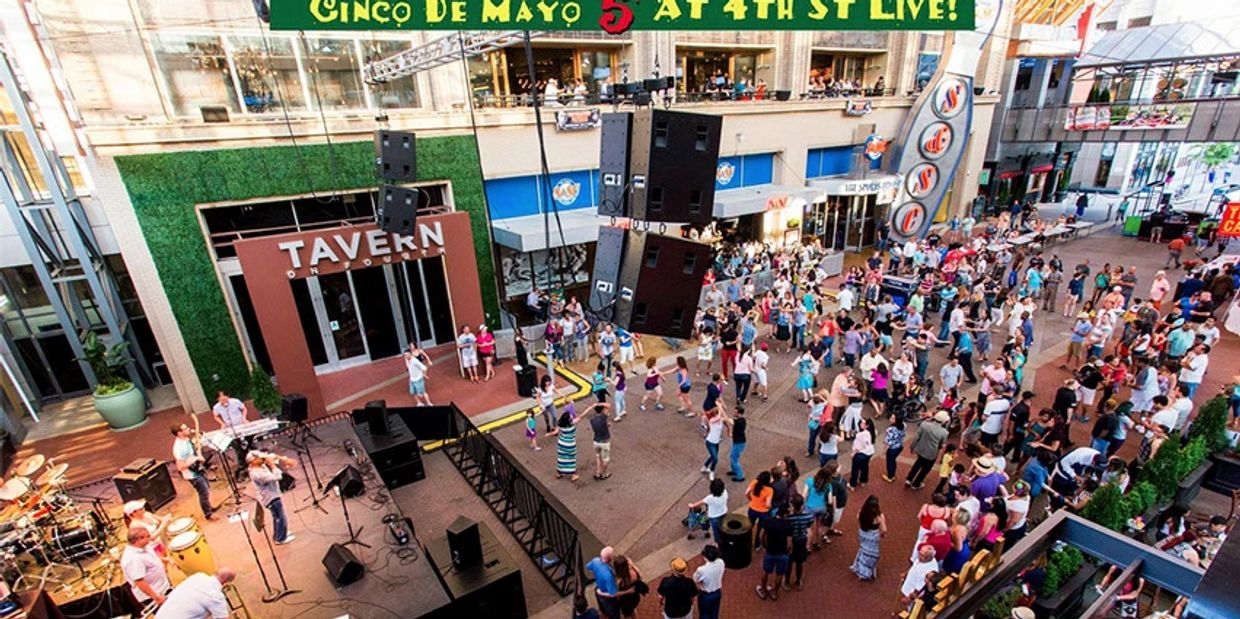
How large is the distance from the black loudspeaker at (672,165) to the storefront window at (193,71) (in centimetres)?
1130

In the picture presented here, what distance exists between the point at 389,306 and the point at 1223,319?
2317 centimetres

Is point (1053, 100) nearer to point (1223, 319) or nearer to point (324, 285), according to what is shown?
point (1223, 319)

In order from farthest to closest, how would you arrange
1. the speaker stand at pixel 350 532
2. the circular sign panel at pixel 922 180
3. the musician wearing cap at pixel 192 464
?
the circular sign panel at pixel 922 180
the musician wearing cap at pixel 192 464
the speaker stand at pixel 350 532

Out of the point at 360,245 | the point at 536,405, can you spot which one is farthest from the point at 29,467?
the point at 536,405

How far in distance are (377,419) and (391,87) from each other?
900cm

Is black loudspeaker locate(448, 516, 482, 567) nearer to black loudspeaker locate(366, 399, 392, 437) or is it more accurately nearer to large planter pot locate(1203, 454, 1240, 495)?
black loudspeaker locate(366, 399, 392, 437)

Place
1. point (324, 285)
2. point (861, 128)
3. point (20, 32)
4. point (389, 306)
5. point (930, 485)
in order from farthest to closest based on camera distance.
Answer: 1. point (861, 128)
2. point (389, 306)
3. point (324, 285)
4. point (20, 32)
5. point (930, 485)

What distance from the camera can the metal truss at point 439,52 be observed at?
8855 millimetres

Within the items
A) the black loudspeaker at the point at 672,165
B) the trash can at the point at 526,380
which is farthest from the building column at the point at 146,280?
the black loudspeaker at the point at 672,165

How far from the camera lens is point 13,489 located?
24.9ft

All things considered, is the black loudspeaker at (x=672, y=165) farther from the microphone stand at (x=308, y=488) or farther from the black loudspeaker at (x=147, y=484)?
the black loudspeaker at (x=147, y=484)

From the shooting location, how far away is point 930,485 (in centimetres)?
914

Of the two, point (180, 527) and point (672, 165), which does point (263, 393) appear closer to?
point (180, 527)

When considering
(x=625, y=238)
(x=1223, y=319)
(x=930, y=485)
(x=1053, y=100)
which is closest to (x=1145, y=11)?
(x=1053, y=100)
